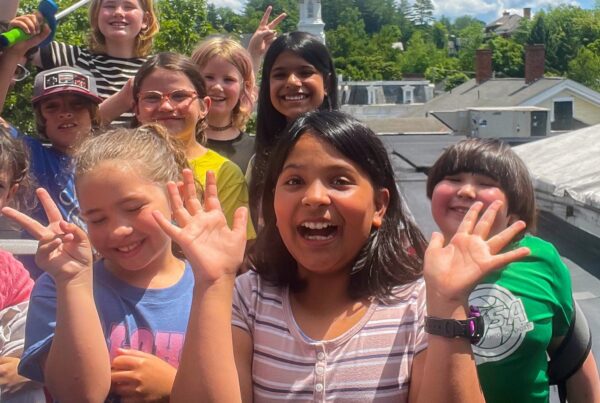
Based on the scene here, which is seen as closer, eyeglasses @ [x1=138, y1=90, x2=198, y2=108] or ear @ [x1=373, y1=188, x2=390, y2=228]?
ear @ [x1=373, y1=188, x2=390, y2=228]

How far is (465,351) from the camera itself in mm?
1592

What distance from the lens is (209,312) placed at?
166 centimetres

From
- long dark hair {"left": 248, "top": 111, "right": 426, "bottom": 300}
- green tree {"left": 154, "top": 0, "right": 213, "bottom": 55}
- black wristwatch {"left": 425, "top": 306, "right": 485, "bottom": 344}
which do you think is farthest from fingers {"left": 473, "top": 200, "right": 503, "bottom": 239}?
green tree {"left": 154, "top": 0, "right": 213, "bottom": 55}

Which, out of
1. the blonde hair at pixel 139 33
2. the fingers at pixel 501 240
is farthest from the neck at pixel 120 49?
the fingers at pixel 501 240

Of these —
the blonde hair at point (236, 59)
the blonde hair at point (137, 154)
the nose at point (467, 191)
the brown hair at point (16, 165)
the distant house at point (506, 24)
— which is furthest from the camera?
the distant house at point (506, 24)

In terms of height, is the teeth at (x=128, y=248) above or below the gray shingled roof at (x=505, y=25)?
above

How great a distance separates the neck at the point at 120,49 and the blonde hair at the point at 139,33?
0.03 metres

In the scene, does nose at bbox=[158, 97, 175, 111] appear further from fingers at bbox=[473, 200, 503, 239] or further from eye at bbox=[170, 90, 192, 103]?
fingers at bbox=[473, 200, 503, 239]

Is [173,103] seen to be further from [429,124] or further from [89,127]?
[429,124]

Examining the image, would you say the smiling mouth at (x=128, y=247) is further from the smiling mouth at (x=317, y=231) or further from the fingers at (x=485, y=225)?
the fingers at (x=485, y=225)

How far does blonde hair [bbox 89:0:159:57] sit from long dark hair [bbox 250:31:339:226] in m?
0.75

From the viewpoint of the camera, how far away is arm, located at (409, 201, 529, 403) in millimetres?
1585

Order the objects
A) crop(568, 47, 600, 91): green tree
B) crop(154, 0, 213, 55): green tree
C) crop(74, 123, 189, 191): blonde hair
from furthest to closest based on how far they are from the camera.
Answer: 1. crop(568, 47, 600, 91): green tree
2. crop(154, 0, 213, 55): green tree
3. crop(74, 123, 189, 191): blonde hair

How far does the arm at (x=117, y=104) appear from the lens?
10.1 ft
